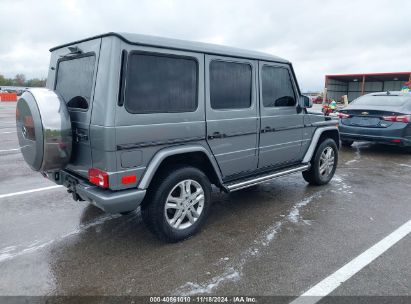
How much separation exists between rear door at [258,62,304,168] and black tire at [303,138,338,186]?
0.45 metres

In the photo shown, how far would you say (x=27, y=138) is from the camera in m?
3.23

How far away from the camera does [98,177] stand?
9.78 ft

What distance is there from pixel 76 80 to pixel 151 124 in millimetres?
1013

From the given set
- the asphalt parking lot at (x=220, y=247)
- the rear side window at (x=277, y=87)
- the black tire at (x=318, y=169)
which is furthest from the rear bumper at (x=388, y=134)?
the rear side window at (x=277, y=87)

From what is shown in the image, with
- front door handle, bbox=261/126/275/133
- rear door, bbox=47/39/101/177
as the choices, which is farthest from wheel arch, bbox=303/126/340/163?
rear door, bbox=47/39/101/177

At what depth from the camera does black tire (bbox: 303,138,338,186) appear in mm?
5195

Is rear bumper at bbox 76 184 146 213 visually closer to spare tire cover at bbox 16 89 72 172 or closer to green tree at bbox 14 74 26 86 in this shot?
spare tire cover at bbox 16 89 72 172

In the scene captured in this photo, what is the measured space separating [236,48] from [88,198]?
244cm

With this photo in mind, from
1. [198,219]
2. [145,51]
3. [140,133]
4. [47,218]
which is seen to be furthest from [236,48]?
[47,218]

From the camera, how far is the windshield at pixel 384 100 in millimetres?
8039

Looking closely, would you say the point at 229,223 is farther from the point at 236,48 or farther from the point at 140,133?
the point at 236,48

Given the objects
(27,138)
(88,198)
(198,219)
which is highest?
(27,138)

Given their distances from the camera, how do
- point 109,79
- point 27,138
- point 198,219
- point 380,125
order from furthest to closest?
point 380,125 → point 198,219 → point 27,138 → point 109,79

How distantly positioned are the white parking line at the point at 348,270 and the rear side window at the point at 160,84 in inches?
80.8
